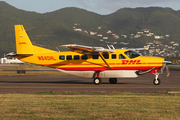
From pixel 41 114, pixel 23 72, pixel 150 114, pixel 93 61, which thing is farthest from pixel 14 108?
pixel 23 72

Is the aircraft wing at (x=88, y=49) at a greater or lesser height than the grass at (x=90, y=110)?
greater

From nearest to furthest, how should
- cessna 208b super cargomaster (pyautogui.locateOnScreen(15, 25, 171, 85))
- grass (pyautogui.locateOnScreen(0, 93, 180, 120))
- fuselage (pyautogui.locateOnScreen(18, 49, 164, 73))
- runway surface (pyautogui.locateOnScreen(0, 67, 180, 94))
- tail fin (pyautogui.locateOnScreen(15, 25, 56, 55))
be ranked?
grass (pyautogui.locateOnScreen(0, 93, 180, 120)), runway surface (pyautogui.locateOnScreen(0, 67, 180, 94)), cessna 208b super cargomaster (pyautogui.locateOnScreen(15, 25, 171, 85)), fuselage (pyautogui.locateOnScreen(18, 49, 164, 73)), tail fin (pyautogui.locateOnScreen(15, 25, 56, 55))

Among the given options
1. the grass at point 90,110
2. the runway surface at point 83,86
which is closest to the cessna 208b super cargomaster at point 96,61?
the runway surface at point 83,86

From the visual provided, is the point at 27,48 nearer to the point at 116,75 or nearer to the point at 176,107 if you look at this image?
the point at 116,75

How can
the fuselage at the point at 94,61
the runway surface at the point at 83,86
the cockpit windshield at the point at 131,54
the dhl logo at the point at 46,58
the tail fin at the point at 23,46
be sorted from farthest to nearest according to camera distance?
the tail fin at the point at 23,46, the dhl logo at the point at 46,58, the cockpit windshield at the point at 131,54, the fuselage at the point at 94,61, the runway surface at the point at 83,86

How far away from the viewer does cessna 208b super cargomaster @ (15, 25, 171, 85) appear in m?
23.4

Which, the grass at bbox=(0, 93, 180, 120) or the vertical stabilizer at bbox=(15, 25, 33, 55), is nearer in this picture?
the grass at bbox=(0, 93, 180, 120)

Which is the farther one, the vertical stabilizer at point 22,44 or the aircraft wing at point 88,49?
the vertical stabilizer at point 22,44

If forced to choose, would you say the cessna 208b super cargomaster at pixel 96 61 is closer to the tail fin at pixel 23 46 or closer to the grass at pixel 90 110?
the tail fin at pixel 23 46

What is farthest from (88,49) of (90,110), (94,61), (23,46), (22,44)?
(90,110)

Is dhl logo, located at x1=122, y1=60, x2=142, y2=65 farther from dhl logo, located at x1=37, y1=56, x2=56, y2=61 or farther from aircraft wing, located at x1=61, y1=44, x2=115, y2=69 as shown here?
dhl logo, located at x1=37, y1=56, x2=56, y2=61

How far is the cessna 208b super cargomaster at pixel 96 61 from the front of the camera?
23391 mm

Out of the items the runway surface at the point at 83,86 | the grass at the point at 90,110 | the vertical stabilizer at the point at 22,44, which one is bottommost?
the runway surface at the point at 83,86

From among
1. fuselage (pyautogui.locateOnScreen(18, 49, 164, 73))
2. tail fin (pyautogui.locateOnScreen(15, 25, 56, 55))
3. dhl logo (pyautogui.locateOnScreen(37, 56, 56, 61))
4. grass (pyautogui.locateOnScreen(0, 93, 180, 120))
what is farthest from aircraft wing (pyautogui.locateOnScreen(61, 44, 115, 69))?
grass (pyautogui.locateOnScreen(0, 93, 180, 120))
